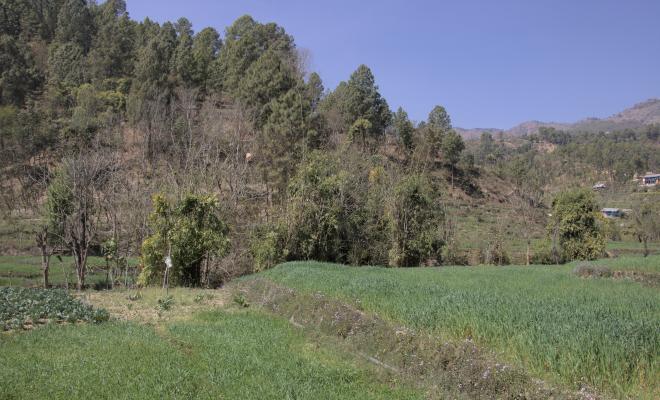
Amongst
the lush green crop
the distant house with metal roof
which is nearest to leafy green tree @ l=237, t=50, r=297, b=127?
the lush green crop

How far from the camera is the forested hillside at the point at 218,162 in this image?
27.4m

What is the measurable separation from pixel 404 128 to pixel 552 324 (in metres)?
56.0

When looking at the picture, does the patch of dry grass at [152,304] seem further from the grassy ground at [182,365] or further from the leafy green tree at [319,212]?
→ the leafy green tree at [319,212]

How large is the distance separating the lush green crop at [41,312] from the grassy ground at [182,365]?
860 mm

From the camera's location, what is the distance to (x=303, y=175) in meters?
29.1

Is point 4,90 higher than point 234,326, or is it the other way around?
point 4,90

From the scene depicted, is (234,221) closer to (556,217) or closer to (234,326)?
(234,326)

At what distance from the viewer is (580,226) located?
113 ft

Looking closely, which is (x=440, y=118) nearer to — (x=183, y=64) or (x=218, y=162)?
(x=183, y=64)

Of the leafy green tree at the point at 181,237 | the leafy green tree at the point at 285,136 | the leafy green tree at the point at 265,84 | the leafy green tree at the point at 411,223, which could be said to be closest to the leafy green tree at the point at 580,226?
the leafy green tree at the point at 411,223

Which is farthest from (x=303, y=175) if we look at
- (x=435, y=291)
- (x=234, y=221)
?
(x=435, y=291)

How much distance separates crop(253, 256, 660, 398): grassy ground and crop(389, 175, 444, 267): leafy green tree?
15352 millimetres

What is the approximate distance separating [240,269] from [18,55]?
5379 cm

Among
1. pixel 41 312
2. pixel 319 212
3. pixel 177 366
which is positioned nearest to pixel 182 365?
pixel 177 366
